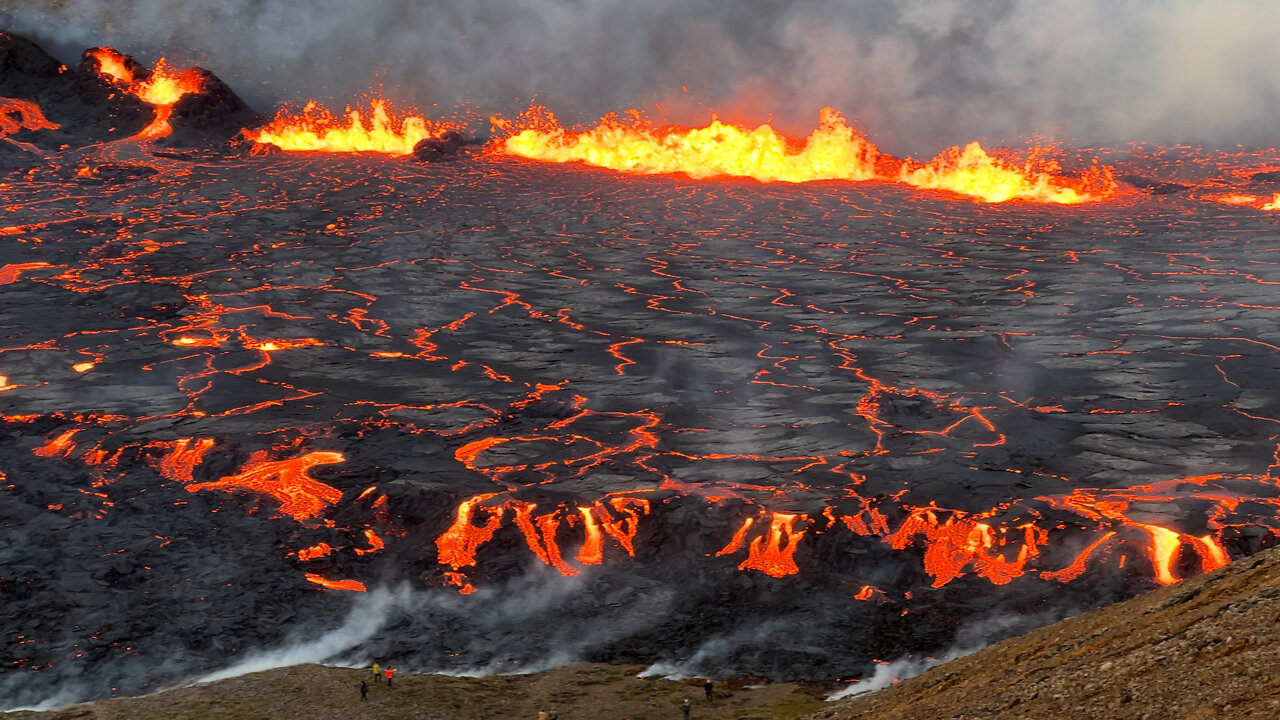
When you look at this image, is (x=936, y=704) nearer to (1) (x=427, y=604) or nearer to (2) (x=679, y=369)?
(1) (x=427, y=604)

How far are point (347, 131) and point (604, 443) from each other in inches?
2100

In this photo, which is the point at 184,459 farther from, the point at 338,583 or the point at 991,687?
the point at 991,687

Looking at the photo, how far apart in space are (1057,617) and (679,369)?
13.1 metres

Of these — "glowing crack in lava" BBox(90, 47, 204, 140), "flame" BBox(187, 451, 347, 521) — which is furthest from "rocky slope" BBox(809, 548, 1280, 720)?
"glowing crack in lava" BBox(90, 47, 204, 140)

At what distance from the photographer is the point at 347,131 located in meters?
71.2

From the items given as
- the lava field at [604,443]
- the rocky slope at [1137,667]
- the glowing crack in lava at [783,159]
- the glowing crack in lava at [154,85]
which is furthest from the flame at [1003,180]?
the rocky slope at [1137,667]

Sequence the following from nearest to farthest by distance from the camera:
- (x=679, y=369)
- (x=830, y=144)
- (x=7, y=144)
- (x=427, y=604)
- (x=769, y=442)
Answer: (x=427, y=604)
(x=769, y=442)
(x=679, y=369)
(x=7, y=144)
(x=830, y=144)

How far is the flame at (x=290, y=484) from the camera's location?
20953 mm

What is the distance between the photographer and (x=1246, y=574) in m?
11.8

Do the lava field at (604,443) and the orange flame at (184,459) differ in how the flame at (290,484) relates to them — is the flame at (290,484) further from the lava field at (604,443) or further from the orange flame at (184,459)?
the orange flame at (184,459)

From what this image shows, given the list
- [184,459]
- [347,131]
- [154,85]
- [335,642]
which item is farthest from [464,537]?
[347,131]

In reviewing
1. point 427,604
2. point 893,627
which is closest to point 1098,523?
point 893,627

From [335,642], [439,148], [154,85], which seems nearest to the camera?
[335,642]

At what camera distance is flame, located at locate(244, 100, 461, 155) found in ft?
224
